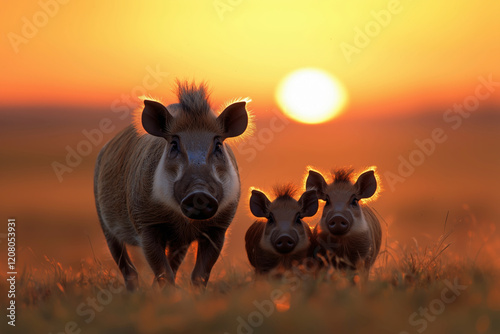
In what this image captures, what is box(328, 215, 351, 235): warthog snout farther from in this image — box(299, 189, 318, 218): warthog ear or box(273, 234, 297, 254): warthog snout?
box(273, 234, 297, 254): warthog snout

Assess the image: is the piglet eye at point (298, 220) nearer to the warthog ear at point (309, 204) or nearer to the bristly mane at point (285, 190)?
the warthog ear at point (309, 204)

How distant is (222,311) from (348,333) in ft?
2.83

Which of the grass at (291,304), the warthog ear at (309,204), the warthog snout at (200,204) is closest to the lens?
the grass at (291,304)

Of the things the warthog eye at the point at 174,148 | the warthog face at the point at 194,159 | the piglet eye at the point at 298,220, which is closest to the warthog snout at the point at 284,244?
the piglet eye at the point at 298,220

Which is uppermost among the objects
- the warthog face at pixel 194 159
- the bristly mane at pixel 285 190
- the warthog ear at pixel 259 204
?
the warthog face at pixel 194 159

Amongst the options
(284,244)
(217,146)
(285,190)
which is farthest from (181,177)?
(285,190)

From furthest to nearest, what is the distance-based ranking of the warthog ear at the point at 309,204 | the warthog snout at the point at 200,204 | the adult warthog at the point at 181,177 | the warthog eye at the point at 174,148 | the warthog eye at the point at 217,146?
1. the warthog ear at the point at 309,204
2. the warthog eye at the point at 217,146
3. the warthog eye at the point at 174,148
4. the adult warthog at the point at 181,177
5. the warthog snout at the point at 200,204

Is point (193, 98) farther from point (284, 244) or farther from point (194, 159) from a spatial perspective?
point (284, 244)

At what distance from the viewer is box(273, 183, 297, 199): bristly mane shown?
26.0 feet

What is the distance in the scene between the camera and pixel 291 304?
15.9 ft

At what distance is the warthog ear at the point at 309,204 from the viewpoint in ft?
25.0

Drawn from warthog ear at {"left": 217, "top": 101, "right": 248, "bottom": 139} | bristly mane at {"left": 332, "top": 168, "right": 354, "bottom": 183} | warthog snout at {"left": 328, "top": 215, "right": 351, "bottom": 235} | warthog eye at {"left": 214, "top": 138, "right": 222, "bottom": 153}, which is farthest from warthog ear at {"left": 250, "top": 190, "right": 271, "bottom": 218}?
warthog eye at {"left": 214, "top": 138, "right": 222, "bottom": 153}

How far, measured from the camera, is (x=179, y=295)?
535 cm

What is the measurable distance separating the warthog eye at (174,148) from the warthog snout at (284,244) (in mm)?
1487
